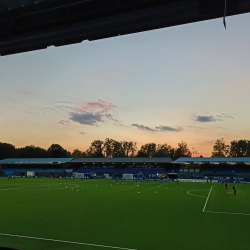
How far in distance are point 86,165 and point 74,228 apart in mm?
75159

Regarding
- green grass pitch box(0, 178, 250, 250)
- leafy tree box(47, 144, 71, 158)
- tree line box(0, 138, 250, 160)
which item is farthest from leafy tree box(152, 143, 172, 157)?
green grass pitch box(0, 178, 250, 250)

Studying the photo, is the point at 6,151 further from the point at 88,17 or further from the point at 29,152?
the point at 88,17

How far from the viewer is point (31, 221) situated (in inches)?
603

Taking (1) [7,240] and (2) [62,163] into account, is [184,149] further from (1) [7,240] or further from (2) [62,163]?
(1) [7,240]

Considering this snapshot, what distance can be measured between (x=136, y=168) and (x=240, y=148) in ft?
279

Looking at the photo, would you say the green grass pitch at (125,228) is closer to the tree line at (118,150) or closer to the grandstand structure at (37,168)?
the grandstand structure at (37,168)

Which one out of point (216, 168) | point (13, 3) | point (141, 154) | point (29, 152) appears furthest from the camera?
point (141, 154)

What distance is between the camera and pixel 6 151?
131750mm

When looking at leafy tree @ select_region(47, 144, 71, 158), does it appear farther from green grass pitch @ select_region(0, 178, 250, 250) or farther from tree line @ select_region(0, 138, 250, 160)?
green grass pitch @ select_region(0, 178, 250, 250)

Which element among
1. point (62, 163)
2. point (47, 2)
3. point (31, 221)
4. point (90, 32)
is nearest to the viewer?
point (47, 2)

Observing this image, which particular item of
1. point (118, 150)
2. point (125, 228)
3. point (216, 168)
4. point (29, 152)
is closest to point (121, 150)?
point (118, 150)

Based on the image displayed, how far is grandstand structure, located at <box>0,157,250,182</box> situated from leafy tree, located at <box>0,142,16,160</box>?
1558 inches

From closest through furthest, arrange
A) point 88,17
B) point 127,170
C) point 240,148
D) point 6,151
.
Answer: point 88,17 < point 127,170 < point 6,151 < point 240,148

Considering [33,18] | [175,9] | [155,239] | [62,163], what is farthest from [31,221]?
[62,163]
